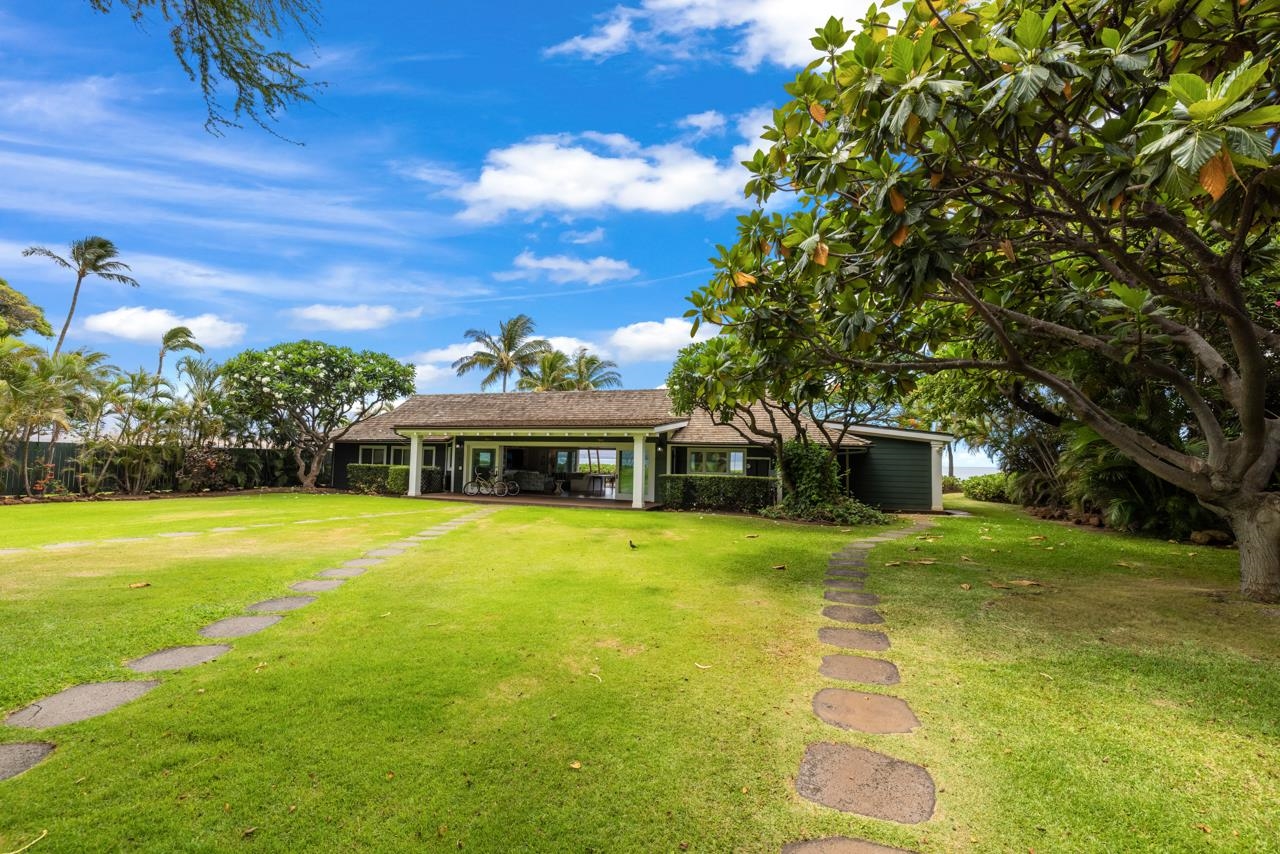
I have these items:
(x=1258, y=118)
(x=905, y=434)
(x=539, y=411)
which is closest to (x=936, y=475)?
(x=905, y=434)

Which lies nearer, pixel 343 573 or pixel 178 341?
pixel 343 573

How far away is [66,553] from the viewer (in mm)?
7168

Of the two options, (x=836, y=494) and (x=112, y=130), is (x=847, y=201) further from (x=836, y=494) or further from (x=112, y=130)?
(x=836, y=494)

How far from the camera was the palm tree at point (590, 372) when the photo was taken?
33.0 metres

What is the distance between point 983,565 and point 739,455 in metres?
10.0

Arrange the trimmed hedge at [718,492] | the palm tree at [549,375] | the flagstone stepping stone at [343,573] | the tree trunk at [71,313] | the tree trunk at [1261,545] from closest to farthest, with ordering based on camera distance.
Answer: the tree trunk at [1261,545], the flagstone stepping stone at [343,573], the trimmed hedge at [718,492], the tree trunk at [71,313], the palm tree at [549,375]

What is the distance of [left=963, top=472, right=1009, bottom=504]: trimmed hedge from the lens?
21.7 m

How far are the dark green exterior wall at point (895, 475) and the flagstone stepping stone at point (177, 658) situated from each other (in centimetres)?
1696

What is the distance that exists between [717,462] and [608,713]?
14.9 m

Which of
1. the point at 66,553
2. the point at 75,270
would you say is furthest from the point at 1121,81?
the point at 75,270

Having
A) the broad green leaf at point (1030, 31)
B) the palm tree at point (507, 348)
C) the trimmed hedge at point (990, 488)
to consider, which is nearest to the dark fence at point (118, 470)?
the palm tree at point (507, 348)

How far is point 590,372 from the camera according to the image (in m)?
33.9

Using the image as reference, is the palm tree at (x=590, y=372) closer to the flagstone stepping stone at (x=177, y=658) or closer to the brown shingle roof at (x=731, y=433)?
the brown shingle roof at (x=731, y=433)

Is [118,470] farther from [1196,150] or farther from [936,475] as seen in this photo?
[936,475]
